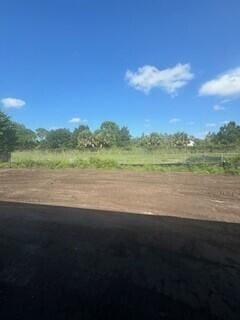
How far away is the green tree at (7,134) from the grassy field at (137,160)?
11.0 m

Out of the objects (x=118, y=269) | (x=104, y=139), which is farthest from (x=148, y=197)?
(x=104, y=139)

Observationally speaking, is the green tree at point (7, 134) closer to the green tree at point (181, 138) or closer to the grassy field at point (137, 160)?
the grassy field at point (137, 160)

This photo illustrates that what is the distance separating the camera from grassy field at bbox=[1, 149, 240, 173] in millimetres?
21859

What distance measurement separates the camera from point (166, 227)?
7.19m

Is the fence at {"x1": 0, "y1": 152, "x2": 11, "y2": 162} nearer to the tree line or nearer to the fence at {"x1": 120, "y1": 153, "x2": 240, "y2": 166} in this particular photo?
the tree line

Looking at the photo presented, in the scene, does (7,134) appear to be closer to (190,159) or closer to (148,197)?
(190,159)

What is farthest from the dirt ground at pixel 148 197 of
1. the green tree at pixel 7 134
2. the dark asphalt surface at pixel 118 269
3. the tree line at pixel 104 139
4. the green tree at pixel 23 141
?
Result: the green tree at pixel 23 141

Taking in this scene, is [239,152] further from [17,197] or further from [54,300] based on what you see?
[54,300]

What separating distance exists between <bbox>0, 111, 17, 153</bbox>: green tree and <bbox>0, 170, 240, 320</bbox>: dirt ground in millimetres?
32280

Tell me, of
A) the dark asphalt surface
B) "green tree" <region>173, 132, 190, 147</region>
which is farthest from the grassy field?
"green tree" <region>173, 132, 190, 147</region>

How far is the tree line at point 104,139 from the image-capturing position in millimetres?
40188

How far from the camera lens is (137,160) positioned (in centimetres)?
2652

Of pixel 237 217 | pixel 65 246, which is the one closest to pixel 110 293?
pixel 65 246

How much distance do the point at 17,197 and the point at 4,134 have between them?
32338mm
